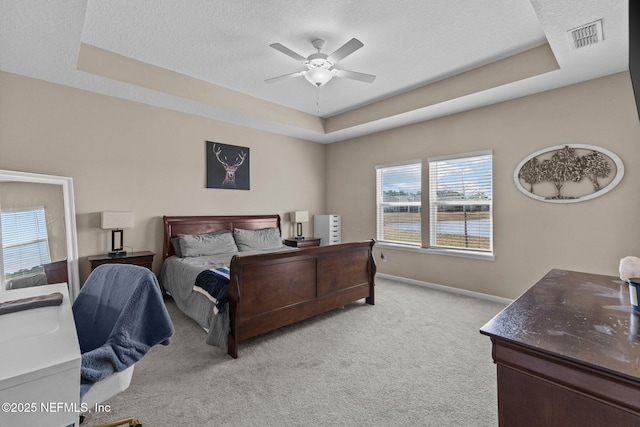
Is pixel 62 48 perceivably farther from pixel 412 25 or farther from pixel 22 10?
pixel 412 25

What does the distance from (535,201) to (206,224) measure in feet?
15.2

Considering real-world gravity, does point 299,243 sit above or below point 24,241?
below

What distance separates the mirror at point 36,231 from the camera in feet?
9.12

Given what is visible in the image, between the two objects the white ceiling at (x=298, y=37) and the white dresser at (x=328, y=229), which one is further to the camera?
the white dresser at (x=328, y=229)

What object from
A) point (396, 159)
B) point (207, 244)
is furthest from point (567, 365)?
point (396, 159)

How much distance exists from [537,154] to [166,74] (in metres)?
4.75

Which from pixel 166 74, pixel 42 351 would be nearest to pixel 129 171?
pixel 166 74

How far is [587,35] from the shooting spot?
8.09 ft

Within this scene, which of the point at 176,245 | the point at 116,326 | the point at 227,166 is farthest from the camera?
the point at 227,166

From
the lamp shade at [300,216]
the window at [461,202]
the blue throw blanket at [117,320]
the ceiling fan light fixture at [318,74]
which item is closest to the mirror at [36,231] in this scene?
the blue throw blanket at [117,320]

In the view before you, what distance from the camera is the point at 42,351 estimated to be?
37.7 inches

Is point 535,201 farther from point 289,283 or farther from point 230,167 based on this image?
point 230,167

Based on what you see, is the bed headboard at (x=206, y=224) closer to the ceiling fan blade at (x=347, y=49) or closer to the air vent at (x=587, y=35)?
the ceiling fan blade at (x=347, y=49)

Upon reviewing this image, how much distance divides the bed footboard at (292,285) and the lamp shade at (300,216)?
204 cm
